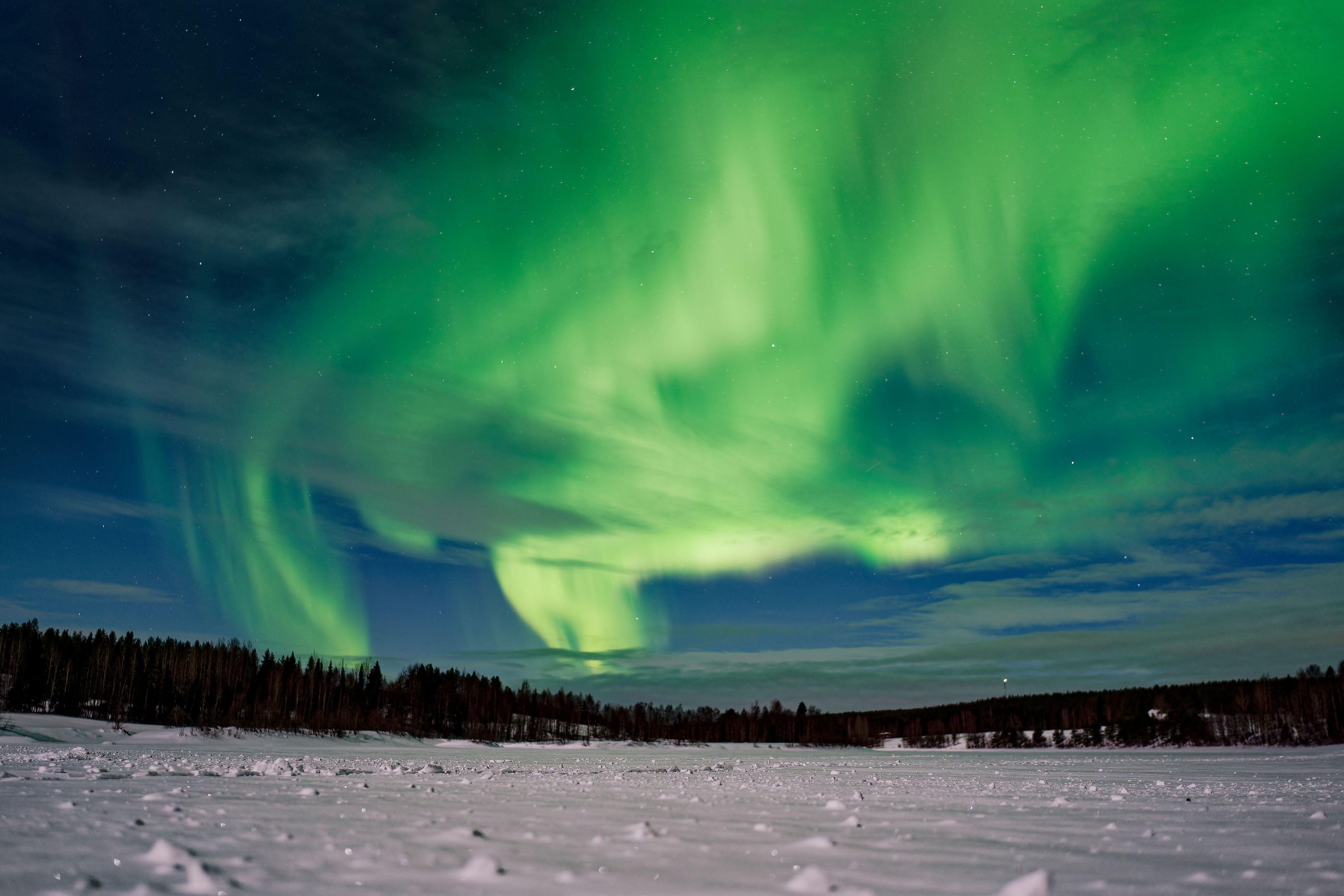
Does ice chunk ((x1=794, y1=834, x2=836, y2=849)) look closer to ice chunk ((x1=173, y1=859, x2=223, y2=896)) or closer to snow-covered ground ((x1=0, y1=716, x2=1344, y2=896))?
snow-covered ground ((x1=0, y1=716, x2=1344, y2=896))

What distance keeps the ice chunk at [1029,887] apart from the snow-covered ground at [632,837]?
0.07 feet

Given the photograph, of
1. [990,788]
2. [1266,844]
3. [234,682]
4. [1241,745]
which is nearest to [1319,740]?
[1241,745]

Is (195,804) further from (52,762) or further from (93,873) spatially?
(52,762)

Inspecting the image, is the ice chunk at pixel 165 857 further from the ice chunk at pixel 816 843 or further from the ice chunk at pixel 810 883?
the ice chunk at pixel 816 843

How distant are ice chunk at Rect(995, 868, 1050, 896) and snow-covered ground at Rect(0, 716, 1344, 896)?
20 mm

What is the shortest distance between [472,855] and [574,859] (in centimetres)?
114

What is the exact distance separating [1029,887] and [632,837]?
5.29 metres

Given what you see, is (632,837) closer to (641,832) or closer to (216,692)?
(641,832)

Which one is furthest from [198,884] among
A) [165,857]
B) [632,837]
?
[632,837]

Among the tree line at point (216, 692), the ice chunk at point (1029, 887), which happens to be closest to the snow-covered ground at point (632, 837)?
the ice chunk at point (1029, 887)

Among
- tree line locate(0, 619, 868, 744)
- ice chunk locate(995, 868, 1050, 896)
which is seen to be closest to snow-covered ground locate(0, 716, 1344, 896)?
ice chunk locate(995, 868, 1050, 896)

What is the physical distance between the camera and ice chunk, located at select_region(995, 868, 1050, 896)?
6598mm

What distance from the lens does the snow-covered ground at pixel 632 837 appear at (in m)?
7.01

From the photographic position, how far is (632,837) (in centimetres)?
1007
